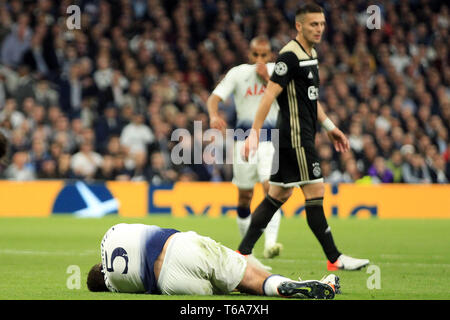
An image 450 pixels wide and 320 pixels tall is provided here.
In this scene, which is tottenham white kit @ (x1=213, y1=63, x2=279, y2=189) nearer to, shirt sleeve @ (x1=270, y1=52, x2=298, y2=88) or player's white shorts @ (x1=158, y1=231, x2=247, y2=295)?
shirt sleeve @ (x1=270, y1=52, x2=298, y2=88)

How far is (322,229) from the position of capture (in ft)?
26.4

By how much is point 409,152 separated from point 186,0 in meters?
6.70

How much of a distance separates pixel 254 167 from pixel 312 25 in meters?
2.24

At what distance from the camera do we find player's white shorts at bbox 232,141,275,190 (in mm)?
9727

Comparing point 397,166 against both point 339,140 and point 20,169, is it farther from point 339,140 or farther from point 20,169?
point 339,140

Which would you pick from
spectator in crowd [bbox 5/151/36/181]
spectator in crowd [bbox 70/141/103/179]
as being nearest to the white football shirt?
spectator in crowd [bbox 70/141/103/179]

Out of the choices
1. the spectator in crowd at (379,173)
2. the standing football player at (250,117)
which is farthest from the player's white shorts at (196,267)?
the spectator in crowd at (379,173)

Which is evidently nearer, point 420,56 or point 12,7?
point 12,7

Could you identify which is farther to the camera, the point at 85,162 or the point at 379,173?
the point at 379,173

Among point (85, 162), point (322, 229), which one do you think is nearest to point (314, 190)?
point (322, 229)

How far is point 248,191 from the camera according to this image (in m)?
9.84

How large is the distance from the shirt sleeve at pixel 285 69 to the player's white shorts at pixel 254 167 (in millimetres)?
1857
